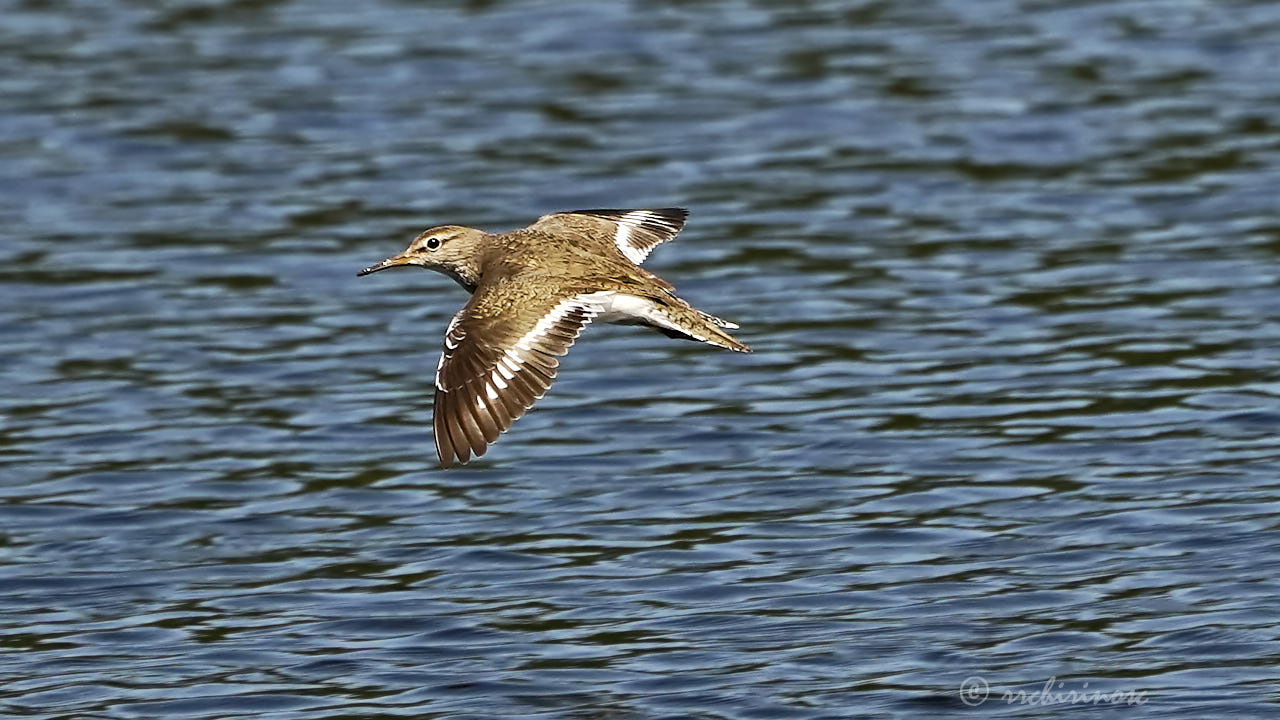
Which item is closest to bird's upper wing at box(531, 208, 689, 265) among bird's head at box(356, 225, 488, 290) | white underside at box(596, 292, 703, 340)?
bird's head at box(356, 225, 488, 290)

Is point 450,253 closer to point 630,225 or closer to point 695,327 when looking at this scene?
point 630,225

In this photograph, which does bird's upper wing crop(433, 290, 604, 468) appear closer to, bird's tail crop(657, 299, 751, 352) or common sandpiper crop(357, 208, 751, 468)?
common sandpiper crop(357, 208, 751, 468)

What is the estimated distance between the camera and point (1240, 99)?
21.0 m

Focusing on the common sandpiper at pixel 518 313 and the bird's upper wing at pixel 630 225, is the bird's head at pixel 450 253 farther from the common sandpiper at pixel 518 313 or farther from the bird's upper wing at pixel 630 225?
the bird's upper wing at pixel 630 225

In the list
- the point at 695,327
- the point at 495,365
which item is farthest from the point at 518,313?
the point at 695,327

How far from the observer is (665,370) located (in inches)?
650

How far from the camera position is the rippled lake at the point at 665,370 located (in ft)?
37.4

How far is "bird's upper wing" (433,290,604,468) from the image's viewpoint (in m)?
10.8

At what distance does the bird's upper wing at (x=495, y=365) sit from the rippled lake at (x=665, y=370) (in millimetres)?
1238

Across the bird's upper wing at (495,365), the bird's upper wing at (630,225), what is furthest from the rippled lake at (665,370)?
the bird's upper wing at (630,225)

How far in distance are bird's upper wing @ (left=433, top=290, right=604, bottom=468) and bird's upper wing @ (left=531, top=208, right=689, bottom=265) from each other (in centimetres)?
193

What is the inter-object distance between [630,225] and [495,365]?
3.18 meters

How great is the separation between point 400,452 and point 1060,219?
6.56 metres

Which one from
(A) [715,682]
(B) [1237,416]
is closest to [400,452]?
(A) [715,682]
